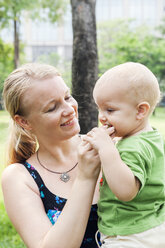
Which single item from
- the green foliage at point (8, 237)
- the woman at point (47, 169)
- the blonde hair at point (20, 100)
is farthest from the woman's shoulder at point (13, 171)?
the green foliage at point (8, 237)

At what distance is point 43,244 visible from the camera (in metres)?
1.76

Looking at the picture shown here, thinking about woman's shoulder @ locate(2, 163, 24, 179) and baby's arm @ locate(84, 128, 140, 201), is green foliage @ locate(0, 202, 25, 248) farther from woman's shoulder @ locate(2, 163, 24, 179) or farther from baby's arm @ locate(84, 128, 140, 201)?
baby's arm @ locate(84, 128, 140, 201)

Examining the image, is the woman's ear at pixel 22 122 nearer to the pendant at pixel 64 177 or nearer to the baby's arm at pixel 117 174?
the pendant at pixel 64 177

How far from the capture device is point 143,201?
1.80 metres

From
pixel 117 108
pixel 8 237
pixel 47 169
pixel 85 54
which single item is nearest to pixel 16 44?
pixel 85 54

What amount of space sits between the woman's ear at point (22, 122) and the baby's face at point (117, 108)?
61cm

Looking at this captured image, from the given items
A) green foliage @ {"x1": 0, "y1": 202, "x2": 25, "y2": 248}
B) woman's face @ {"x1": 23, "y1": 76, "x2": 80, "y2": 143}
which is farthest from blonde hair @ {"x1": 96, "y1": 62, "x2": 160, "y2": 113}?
green foliage @ {"x1": 0, "y1": 202, "x2": 25, "y2": 248}

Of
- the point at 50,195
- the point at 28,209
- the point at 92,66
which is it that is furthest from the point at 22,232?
the point at 92,66

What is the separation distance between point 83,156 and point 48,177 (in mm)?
426

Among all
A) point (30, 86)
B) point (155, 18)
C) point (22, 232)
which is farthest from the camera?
point (155, 18)

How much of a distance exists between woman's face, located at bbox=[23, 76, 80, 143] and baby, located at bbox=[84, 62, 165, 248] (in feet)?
1.01

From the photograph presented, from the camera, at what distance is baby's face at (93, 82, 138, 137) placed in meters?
1.74

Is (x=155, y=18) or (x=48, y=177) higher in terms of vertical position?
(x=155, y=18)

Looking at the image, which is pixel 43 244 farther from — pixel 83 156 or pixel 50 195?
pixel 83 156
